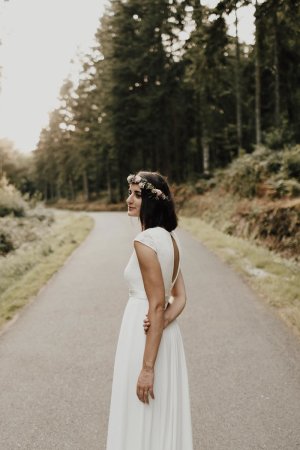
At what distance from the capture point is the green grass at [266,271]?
753cm

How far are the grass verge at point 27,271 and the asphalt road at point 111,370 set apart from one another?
1.08 ft

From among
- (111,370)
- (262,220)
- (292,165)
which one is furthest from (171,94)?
(111,370)

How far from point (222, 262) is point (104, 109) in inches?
1016

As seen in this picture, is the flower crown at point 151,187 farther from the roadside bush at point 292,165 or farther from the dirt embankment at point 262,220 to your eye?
the roadside bush at point 292,165

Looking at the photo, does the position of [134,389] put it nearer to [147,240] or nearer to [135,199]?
[147,240]

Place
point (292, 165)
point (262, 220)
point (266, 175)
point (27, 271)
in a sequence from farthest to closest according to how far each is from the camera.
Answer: point (266, 175)
point (292, 165)
point (262, 220)
point (27, 271)

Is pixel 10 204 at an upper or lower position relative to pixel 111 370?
upper

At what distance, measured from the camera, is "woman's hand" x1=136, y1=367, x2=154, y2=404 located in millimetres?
2568

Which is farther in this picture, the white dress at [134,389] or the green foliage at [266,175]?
the green foliage at [266,175]

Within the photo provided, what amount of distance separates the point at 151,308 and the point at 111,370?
122 inches

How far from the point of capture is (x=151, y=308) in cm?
257

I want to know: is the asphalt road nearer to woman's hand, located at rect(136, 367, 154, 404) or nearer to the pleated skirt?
the pleated skirt

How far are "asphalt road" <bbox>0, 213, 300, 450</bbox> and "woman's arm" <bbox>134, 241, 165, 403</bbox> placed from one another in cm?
116

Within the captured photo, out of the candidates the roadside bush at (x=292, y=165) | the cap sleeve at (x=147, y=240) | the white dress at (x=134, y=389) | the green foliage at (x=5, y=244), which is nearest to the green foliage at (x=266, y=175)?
the roadside bush at (x=292, y=165)
